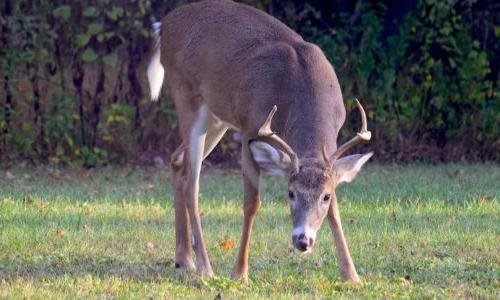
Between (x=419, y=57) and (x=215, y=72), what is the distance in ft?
20.0

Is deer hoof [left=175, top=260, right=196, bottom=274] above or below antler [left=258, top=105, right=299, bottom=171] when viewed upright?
below

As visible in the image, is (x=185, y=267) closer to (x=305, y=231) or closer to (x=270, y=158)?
(x=270, y=158)

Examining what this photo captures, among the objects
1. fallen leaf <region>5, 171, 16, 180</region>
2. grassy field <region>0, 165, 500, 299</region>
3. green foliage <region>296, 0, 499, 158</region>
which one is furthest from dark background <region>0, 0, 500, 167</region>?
grassy field <region>0, 165, 500, 299</region>

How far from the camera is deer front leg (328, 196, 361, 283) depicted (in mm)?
6652

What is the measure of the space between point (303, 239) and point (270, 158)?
59cm

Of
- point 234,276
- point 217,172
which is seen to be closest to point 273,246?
point 234,276

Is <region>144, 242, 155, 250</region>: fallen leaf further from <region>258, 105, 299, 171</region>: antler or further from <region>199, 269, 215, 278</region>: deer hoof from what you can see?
<region>258, 105, 299, 171</region>: antler

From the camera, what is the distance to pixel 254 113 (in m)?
7.04

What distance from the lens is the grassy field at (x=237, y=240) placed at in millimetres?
6379

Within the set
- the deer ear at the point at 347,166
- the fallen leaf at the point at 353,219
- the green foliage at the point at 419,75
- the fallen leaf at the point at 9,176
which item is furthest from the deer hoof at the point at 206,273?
the green foliage at the point at 419,75

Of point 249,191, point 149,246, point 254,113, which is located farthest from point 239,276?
point 149,246

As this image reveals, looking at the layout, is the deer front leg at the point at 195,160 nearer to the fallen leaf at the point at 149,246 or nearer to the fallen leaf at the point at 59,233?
the fallen leaf at the point at 149,246

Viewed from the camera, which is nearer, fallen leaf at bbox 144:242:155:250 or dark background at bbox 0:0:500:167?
fallen leaf at bbox 144:242:155:250

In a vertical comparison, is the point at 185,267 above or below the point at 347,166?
below
